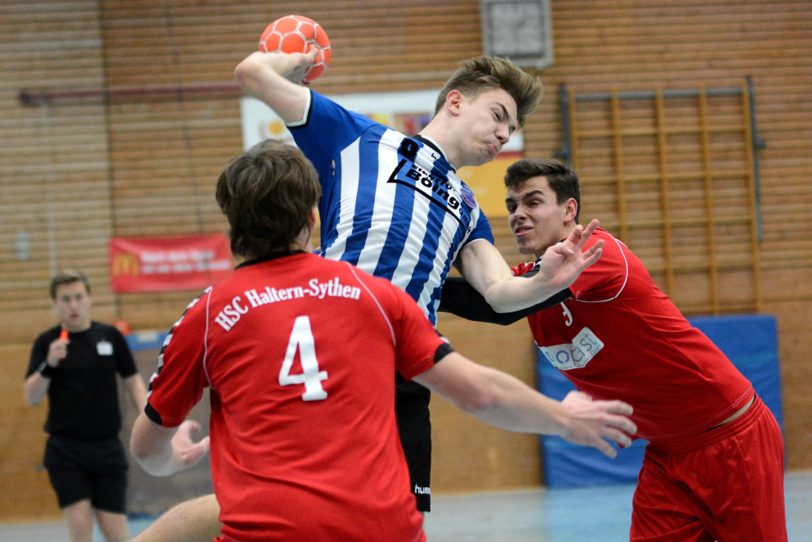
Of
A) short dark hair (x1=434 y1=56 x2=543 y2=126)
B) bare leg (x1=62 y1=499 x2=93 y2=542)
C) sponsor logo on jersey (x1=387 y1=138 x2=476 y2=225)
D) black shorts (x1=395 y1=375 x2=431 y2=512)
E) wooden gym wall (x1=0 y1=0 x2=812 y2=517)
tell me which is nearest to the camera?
black shorts (x1=395 y1=375 x2=431 y2=512)

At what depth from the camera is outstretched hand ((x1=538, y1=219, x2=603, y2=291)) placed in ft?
9.70

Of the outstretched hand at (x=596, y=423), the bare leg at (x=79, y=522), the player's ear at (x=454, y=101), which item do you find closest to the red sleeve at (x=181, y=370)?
the outstretched hand at (x=596, y=423)

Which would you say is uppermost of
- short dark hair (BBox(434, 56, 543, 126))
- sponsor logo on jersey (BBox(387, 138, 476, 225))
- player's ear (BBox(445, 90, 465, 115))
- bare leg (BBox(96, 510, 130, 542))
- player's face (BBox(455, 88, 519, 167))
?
short dark hair (BBox(434, 56, 543, 126))

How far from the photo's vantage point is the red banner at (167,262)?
10328 millimetres

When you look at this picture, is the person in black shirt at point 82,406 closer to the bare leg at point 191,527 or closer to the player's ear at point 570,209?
the player's ear at point 570,209

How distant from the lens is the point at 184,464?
8.69ft

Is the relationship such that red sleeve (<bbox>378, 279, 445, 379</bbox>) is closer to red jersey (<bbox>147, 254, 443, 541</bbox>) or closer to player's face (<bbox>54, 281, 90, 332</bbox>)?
red jersey (<bbox>147, 254, 443, 541</bbox>)

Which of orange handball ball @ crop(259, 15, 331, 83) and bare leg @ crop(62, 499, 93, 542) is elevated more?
Answer: orange handball ball @ crop(259, 15, 331, 83)

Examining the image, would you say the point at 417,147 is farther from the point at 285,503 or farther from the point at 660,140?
the point at 660,140

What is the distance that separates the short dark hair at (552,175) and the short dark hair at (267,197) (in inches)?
76.8

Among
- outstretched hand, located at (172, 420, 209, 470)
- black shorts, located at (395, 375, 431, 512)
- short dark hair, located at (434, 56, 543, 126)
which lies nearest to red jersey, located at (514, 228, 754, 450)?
short dark hair, located at (434, 56, 543, 126)

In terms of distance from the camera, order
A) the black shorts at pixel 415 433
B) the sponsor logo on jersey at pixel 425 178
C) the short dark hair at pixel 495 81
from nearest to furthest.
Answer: the black shorts at pixel 415 433
the sponsor logo on jersey at pixel 425 178
the short dark hair at pixel 495 81

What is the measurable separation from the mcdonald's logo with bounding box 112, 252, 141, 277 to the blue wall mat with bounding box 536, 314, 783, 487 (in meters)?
4.63

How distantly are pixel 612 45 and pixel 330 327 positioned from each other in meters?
9.58
